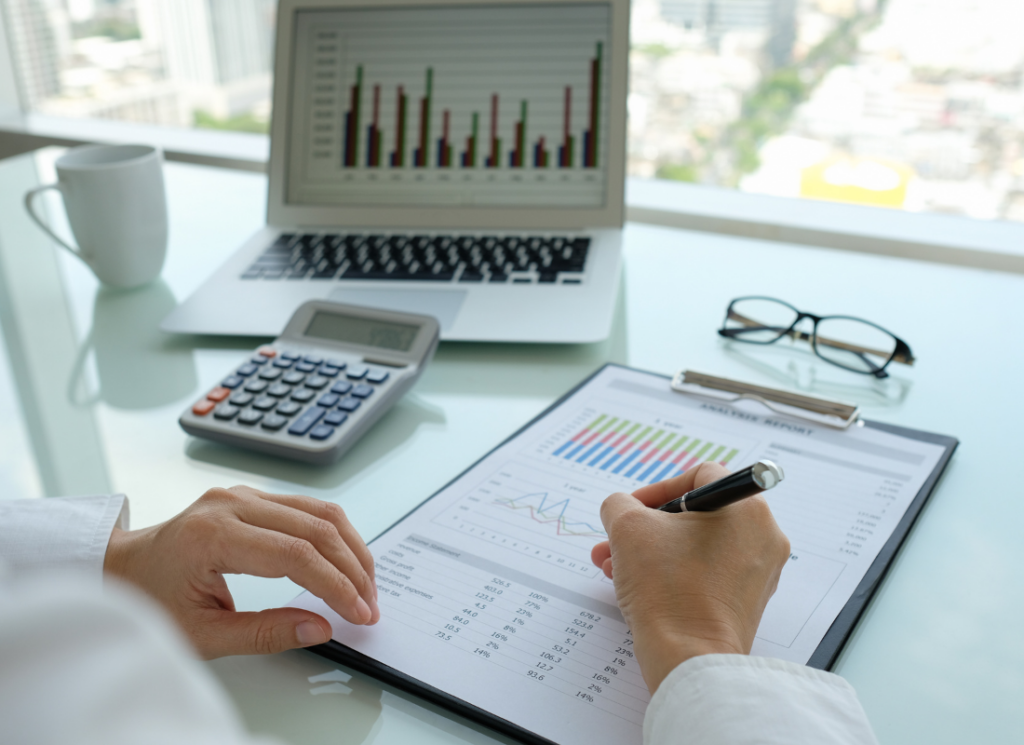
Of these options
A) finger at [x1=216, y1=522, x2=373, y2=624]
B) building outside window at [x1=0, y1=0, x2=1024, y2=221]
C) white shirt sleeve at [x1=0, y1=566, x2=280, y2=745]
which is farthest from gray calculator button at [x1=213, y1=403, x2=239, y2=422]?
building outside window at [x1=0, y1=0, x2=1024, y2=221]

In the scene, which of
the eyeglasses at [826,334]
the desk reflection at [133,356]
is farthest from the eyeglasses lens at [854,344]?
the desk reflection at [133,356]

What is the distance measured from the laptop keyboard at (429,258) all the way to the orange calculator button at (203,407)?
0.28 meters

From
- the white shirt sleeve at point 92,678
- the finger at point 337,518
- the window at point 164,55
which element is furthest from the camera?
the window at point 164,55

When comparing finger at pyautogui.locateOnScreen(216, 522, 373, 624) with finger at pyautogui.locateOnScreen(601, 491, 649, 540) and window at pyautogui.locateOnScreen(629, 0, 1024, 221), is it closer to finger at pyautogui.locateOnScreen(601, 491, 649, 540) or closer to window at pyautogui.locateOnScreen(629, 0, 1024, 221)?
finger at pyautogui.locateOnScreen(601, 491, 649, 540)

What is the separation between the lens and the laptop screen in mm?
985

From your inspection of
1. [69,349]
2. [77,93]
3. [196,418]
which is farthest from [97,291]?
[77,93]

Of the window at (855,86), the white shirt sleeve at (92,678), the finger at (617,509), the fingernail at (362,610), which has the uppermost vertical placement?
the white shirt sleeve at (92,678)

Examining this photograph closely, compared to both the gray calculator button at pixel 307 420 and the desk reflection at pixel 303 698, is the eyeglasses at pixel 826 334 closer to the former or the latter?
the gray calculator button at pixel 307 420

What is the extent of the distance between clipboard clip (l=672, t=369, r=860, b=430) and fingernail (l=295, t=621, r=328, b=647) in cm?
38

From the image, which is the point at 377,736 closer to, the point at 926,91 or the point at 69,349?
the point at 69,349

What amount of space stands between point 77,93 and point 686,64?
4.60 meters

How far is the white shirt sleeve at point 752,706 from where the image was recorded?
0.35 meters

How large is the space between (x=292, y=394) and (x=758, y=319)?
1.55 feet

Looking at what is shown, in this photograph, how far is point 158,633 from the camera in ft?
0.72
